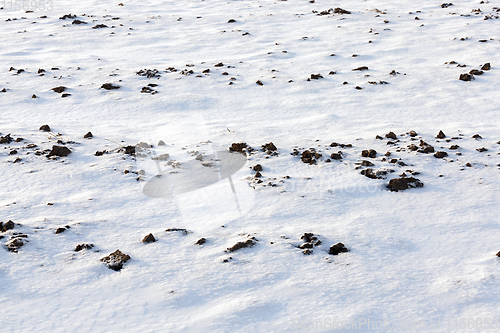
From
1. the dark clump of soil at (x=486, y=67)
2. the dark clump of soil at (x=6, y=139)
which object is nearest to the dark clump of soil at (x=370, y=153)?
the dark clump of soil at (x=486, y=67)

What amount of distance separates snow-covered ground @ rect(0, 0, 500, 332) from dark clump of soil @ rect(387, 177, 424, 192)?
0.30ft

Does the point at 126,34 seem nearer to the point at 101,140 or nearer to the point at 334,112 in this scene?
the point at 101,140

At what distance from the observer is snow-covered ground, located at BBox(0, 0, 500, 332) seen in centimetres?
234

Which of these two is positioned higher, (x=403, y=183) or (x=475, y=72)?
(x=475, y=72)

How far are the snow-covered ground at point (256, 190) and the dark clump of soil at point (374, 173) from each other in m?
0.09

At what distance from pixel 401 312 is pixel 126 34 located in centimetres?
993

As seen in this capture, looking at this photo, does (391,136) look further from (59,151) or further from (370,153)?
(59,151)

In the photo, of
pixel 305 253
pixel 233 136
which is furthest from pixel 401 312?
pixel 233 136

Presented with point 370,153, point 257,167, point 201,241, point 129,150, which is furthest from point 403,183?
point 129,150

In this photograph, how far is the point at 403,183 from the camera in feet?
12.2

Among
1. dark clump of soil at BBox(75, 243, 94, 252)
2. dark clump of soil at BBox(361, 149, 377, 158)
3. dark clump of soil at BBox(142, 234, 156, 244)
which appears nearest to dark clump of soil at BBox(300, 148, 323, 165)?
dark clump of soil at BBox(361, 149, 377, 158)

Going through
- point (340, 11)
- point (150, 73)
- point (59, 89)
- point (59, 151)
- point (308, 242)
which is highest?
point (340, 11)

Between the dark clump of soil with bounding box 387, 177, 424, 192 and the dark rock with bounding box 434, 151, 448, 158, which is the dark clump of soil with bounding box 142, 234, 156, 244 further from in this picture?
the dark rock with bounding box 434, 151, 448, 158

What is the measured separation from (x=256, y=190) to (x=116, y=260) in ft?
5.01
